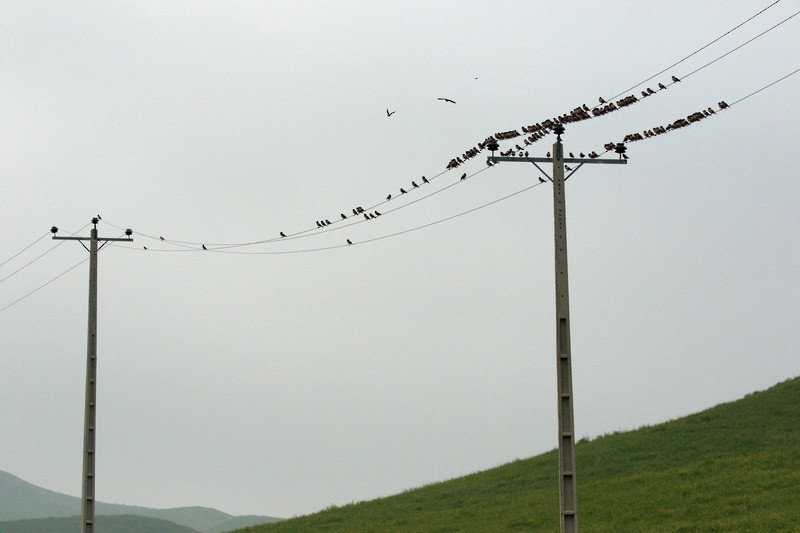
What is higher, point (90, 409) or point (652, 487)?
point (90, 409)

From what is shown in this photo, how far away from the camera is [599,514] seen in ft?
145

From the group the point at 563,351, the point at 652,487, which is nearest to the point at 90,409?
the point at 563,351

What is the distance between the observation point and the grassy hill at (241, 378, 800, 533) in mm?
41500

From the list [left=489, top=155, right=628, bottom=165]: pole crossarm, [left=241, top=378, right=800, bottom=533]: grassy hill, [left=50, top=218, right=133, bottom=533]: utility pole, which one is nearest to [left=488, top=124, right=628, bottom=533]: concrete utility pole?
[left=489, top=155, right=628, bottom=165]: pole crossarm

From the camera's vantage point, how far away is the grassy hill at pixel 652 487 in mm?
41500

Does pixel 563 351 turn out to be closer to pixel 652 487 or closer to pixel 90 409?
pixel 90 409

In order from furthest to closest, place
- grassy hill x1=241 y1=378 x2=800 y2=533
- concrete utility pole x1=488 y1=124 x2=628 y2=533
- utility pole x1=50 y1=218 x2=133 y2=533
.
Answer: grassy hill x1=241 y1=378 x2=800 y2=533, utility pole x1=50 y1=218 x2=133 y2=533, concrete utility pole x1=488 y1=124 x2=628 y2=533

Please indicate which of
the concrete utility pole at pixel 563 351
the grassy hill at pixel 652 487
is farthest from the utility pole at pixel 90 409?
the concrete utility pole at pixel 563 351

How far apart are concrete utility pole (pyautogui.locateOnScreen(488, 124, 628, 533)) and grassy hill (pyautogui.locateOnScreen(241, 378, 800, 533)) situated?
1442 centimetres

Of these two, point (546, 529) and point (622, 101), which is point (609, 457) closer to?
point (546, 529)

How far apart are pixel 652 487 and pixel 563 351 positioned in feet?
81.2

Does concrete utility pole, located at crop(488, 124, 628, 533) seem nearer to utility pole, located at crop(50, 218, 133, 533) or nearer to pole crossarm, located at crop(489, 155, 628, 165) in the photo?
pole crossarm, located at crop(489, 155, 628, 165)

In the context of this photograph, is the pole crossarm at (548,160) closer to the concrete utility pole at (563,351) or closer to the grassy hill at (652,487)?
the concrete utility pole at (563,351)

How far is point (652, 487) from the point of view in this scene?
1882 inches
